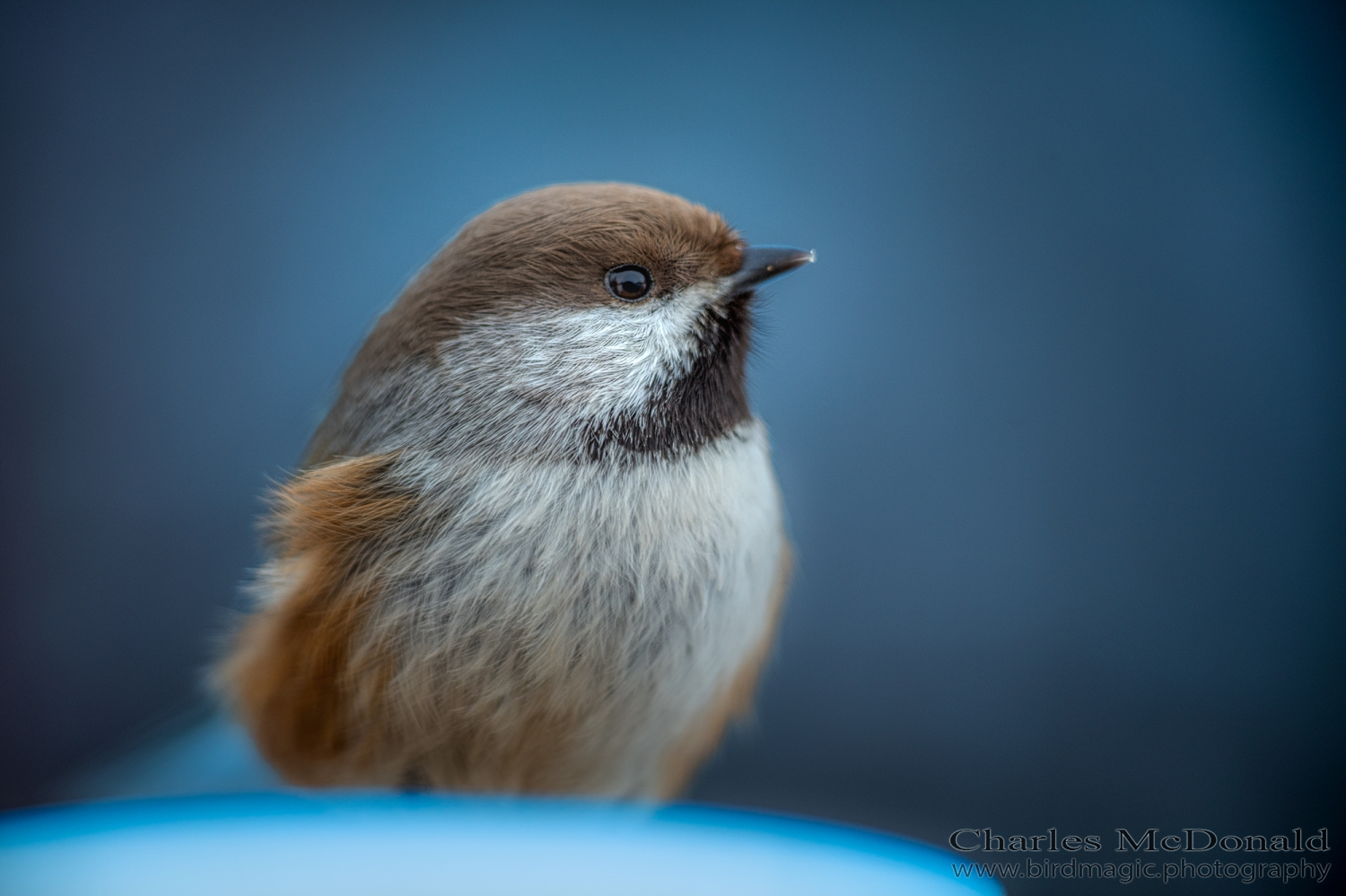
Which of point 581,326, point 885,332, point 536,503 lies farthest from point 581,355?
point 885,332

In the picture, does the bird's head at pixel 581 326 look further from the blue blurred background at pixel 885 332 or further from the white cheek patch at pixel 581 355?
the blue blurred background at pixel 885 332

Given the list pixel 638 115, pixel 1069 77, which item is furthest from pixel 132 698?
pixel 1069 77

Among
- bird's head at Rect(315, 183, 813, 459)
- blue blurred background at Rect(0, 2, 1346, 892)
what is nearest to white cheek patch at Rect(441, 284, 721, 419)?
bird's head at Rect(315, 183, 813, 459)

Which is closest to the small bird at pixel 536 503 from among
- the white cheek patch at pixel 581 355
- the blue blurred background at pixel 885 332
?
the white cheek patch at pixel 581 355

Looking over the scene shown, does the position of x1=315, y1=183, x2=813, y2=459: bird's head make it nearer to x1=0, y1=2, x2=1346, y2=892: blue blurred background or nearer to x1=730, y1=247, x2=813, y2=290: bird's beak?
x1=730, y1=247, x2=813, y2=290: bird's beak

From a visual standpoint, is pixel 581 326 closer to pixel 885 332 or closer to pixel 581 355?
pixel 581 355

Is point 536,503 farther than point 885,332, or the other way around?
point 885,332

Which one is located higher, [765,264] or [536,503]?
[765,264]
